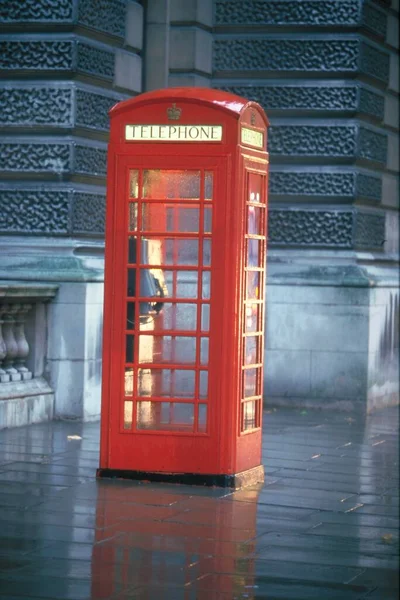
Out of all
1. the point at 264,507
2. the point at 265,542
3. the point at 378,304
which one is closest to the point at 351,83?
the point at 378,304

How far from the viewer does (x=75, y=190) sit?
38.9ft

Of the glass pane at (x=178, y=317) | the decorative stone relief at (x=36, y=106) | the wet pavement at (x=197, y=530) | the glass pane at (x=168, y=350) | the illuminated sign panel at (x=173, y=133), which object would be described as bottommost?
the wet pavement at (x=197, y=530)

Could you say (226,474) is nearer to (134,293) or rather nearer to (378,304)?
(134,293)

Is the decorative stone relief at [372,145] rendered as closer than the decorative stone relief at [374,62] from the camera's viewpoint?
No

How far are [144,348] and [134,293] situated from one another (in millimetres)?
328

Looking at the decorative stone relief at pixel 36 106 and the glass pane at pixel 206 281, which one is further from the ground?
the decorative stone relief at pixel 36 106

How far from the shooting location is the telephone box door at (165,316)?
838 cm

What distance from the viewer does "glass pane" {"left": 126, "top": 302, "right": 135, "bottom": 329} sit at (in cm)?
853

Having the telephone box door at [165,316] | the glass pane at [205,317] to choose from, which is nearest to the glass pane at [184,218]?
the telephone box door at [165,316]

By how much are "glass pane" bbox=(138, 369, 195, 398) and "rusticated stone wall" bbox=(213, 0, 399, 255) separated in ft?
18.6

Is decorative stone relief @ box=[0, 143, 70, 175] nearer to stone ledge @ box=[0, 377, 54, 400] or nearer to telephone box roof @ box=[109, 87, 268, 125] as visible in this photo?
stone ledge @ box=[0, 377, 54, 400]

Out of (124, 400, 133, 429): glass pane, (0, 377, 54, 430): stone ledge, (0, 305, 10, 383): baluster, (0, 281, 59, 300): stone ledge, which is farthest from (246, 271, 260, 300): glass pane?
(0, 305, 10, 383): baluster

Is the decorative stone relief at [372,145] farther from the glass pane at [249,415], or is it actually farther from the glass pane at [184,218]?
the glass pane at [184,218]

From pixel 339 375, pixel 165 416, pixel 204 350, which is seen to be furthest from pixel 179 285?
pixel 339 375
